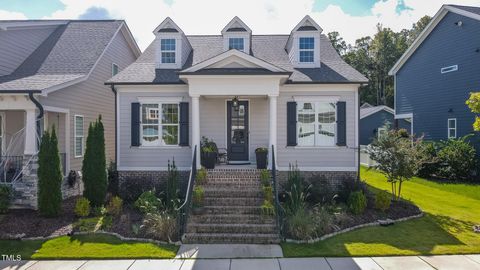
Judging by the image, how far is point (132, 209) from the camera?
10.3 m

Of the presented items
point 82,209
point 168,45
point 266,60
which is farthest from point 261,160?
point 168,45

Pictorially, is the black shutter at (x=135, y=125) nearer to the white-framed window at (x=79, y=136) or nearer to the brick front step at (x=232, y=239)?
the white-framed window at (x=79, y=136)

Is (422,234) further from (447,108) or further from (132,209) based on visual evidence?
(447,108)

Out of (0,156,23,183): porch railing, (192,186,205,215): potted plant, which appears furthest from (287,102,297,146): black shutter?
(0,156,23,183): porch railing

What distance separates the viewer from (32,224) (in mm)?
9016

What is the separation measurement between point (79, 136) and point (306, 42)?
401 inches

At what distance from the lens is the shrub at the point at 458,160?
612 inches

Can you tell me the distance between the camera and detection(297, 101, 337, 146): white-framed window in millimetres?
12180

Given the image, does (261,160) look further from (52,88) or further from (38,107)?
(38,107)

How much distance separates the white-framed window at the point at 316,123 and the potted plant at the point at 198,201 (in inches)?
174

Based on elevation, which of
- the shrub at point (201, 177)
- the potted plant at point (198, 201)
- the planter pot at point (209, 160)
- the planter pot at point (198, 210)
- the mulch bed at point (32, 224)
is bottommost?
the mulch bed at point (32, 224)

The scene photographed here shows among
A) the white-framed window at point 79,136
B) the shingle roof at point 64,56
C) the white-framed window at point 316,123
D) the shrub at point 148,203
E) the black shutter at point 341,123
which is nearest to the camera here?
the shrub at point 148,203

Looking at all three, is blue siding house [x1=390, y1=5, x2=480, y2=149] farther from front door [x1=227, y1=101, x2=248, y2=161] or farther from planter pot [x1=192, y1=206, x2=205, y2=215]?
planter pot [x1=192, y1=206, x2=205, y2=215]

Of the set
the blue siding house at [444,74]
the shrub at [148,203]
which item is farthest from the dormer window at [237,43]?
the blue siding house at [444,74]
